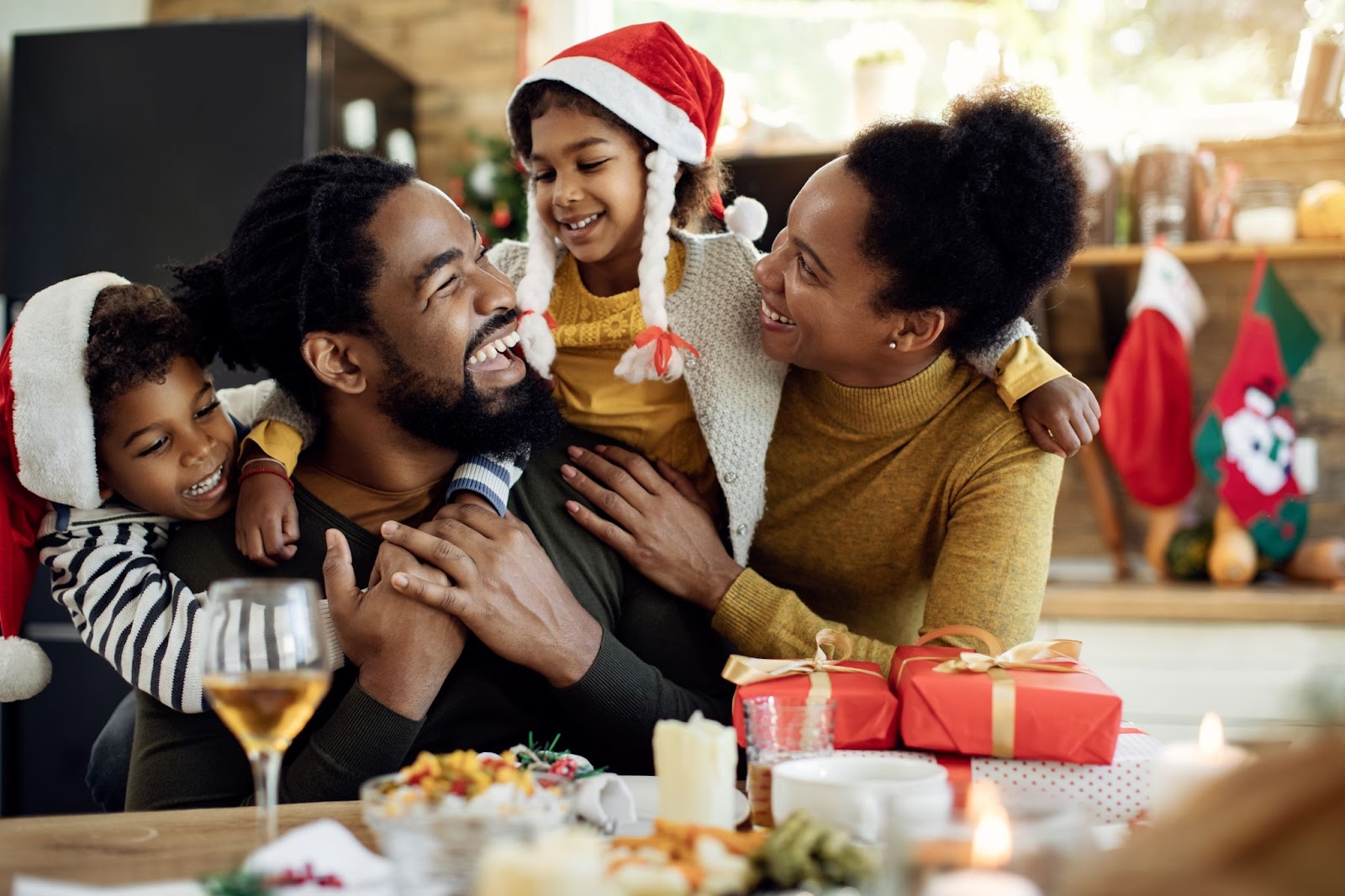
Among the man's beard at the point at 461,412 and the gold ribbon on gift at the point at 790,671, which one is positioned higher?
the man's beard at the point at 461,412

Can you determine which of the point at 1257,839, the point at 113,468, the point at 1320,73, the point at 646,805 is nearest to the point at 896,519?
the point at 646,805

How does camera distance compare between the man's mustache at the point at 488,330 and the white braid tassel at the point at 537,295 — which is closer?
the man's mustache at the point at 488,330

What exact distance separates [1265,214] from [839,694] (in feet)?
9.72

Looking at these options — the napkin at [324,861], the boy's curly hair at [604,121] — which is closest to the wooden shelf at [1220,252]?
the boy's curly hair at [604,121]

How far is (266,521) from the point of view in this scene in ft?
4.99

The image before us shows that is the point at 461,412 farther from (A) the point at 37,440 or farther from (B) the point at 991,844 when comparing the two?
(B) the point at 991,844

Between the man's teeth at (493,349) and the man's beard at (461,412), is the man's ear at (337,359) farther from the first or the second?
the man's teeth at (493,349)

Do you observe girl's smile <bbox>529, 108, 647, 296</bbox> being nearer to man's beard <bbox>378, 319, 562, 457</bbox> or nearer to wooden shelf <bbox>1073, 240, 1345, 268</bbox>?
man's beard <bbox>378, 319, 562, 457</bbox>

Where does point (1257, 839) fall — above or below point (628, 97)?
below

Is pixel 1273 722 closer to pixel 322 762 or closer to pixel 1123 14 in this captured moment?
pixel 1123 14

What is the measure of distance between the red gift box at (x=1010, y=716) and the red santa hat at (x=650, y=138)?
0.83 meters

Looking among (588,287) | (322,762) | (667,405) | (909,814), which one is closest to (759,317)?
(667,405)

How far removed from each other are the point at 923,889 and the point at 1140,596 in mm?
2986

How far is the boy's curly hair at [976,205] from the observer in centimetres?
164
